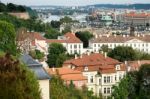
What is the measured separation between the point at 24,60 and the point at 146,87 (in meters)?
18.0

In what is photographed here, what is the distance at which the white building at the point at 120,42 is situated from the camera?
75.9 meters

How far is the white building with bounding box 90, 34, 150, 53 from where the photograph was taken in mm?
75887

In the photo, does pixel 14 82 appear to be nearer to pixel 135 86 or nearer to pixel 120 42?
pixel 135 86

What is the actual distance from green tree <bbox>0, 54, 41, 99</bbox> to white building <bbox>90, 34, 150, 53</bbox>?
59059 millimetres

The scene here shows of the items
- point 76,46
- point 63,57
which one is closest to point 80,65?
point 63,57

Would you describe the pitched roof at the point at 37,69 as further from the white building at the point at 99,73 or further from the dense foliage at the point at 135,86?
the white building at the point at 99,73

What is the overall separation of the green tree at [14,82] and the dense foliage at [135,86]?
16299 mm

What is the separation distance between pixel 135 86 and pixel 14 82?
71.0 ft

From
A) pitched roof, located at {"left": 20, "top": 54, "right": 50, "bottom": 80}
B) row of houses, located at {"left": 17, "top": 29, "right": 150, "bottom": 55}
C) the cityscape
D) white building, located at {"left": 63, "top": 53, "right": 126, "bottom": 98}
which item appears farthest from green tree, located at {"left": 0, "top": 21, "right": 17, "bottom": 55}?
row of houses, located at {"left": 17, "top": 29, "right": 150, "bottom": 55}

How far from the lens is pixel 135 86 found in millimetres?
35000

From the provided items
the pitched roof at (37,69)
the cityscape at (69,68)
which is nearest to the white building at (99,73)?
the cityscape at (69,68)

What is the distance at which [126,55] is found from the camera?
52.4 m

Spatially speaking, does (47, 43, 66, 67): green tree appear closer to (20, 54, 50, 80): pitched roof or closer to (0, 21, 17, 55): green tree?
(0, 21, 17, 55): green tree

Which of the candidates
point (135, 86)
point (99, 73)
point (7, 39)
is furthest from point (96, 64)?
point (7, 39)
